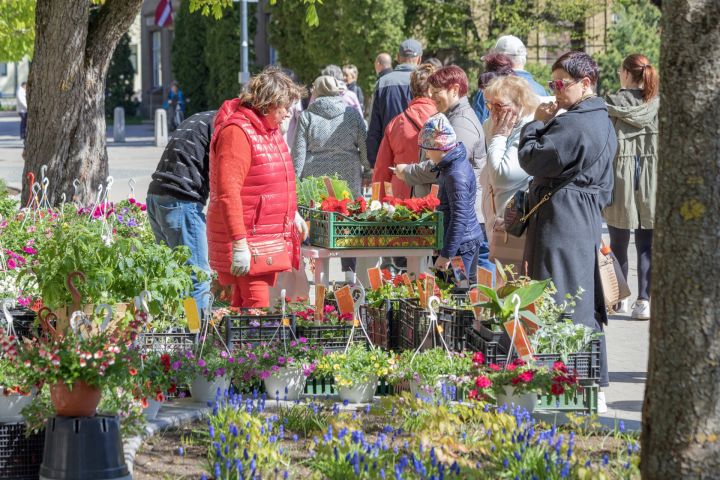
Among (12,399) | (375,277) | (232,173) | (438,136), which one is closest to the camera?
(12,399)

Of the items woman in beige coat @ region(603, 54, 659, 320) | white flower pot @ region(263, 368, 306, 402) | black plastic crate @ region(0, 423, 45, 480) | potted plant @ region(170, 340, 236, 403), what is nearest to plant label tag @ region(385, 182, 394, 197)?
woman in beige coat @ region(603, 54, 659, 320)

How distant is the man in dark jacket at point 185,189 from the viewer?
6758 mm

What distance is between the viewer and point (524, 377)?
4992 mm

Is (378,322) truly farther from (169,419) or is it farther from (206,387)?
(169,419)

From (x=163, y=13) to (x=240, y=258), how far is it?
3732 centimetres

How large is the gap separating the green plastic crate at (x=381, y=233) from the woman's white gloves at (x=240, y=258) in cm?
128

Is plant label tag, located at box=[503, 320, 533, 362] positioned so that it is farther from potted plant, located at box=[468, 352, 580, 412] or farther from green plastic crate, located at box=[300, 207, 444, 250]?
green plastic crate, located at box=[300, 207, 444, 250]

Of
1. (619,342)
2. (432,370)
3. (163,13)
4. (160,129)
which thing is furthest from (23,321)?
(163,13)

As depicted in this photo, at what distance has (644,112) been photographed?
29.2ft

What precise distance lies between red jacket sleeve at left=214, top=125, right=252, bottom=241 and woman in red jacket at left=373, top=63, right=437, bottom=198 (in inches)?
104

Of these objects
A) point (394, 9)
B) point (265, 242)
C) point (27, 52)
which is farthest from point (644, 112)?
point (394, 9)

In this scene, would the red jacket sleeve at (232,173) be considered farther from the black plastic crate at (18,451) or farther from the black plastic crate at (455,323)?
the black plastic crate at (18,451)

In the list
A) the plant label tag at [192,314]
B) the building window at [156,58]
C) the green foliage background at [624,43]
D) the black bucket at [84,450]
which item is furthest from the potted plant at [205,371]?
the building window at [156,58]

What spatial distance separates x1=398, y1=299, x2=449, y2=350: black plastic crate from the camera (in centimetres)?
598
